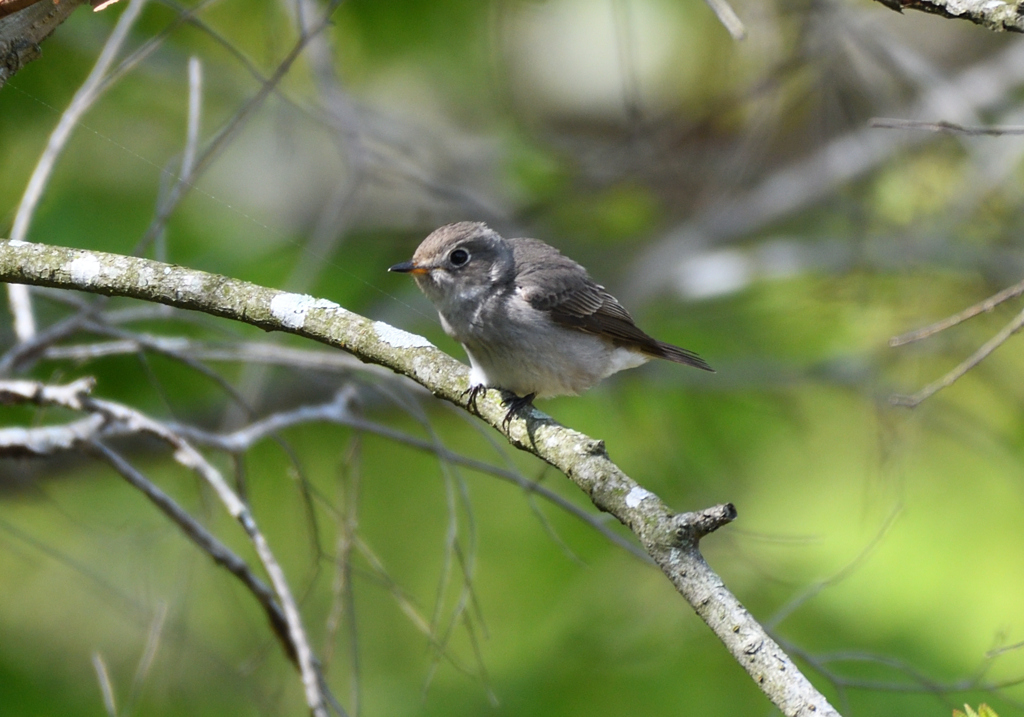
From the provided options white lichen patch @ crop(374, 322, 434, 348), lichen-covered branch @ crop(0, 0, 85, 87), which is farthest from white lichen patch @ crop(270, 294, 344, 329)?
lichen-covered branch @ crop(0, 0, 85, 87)

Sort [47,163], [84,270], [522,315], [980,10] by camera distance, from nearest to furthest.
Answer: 1. [980,10]
2. [84,270]
3. [47,163]
4. [522,315]

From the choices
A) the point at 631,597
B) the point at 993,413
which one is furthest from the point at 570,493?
the point at 993,413

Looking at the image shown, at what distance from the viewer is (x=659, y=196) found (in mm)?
7945

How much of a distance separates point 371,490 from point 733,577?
2.29m

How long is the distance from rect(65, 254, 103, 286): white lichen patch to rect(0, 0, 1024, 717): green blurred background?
1.04 m

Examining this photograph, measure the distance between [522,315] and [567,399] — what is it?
134 inches

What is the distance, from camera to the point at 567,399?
7004mm

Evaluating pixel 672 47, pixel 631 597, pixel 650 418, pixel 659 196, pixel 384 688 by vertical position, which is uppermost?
pixel 672 47

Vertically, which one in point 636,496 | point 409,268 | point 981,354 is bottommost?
point 981,354

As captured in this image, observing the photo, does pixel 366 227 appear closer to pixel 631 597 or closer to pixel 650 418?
pixel 650 418

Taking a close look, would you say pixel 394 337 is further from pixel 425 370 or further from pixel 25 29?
pixel 25 29

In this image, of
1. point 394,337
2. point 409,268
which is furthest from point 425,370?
point 409,268

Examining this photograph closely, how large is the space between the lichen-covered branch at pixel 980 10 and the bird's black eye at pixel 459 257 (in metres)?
A: 2.04

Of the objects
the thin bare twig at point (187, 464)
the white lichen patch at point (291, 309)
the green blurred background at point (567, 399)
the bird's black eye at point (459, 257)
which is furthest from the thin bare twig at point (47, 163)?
the bird's black eye at point (459, 257)
